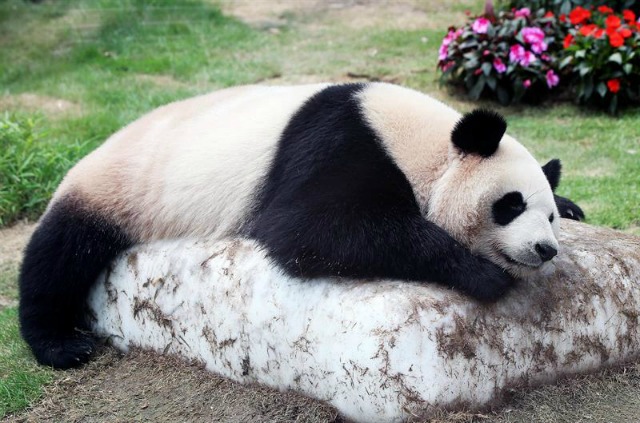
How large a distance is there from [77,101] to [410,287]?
681cm

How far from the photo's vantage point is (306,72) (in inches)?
379

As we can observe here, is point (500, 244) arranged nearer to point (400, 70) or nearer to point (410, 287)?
point (410, 287)

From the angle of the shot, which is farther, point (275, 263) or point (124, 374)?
point (124, 374)

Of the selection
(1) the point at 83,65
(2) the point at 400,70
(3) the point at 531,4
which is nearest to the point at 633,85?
(3) the point at 531,4

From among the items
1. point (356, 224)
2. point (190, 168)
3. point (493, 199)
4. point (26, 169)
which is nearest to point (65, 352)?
point (190, 168)

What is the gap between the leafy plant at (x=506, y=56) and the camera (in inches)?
335

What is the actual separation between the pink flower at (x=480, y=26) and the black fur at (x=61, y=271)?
580cm

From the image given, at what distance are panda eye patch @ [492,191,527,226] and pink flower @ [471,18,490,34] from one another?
5.77 meters

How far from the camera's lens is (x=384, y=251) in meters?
3.38

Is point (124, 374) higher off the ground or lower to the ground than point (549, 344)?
lower

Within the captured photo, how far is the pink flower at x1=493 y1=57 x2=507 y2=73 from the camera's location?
28.0 feet

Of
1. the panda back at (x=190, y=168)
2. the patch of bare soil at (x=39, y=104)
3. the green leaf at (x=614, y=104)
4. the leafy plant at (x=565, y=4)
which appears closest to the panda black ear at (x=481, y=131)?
the panda back at (x=190, y=168)

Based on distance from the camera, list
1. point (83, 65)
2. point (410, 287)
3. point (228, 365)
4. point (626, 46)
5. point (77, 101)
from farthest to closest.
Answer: point (83, 65) < point (77, 101) < point (626, 46) < point (228, 365) < point (410, 287)

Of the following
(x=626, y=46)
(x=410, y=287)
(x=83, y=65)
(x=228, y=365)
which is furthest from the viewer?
(x=83, y=65)
